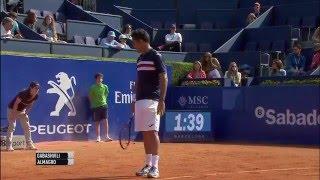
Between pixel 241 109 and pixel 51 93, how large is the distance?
500 centimetres

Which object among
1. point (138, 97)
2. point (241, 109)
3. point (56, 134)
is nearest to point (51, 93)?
point (56, 134)

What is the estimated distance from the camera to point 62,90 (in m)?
16.8

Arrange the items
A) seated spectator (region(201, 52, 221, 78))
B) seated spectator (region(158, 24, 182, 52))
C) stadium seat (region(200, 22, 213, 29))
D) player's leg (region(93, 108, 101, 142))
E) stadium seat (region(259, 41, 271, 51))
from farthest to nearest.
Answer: stadium seat (region(200, 22, 213, 29))
stadium seat (region(259, 41, 271, 51))
seated spectator (region(158, 24, 182, 52))
seated spectator (region(201, 52, 221, 78))
player's leg (region(93, 108, 101, 142))

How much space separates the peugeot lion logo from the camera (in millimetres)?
16547

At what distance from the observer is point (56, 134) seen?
54.6 ft

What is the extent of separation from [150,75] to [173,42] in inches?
550

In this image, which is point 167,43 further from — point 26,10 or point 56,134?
point 56,134

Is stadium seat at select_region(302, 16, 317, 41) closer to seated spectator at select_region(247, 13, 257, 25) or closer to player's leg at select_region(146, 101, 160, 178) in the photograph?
seated spectator at select_region(247, 13, 257, 25)

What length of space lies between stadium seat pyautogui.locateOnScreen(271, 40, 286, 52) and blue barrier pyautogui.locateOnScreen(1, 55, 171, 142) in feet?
20.1

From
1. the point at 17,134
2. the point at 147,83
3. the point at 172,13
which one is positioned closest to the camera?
the point at 147,83

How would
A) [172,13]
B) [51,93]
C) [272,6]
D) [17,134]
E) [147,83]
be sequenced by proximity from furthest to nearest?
1. [172,13]
2. [272,6]
3. [51,93]
4. [17,134]
5. [147,83]
